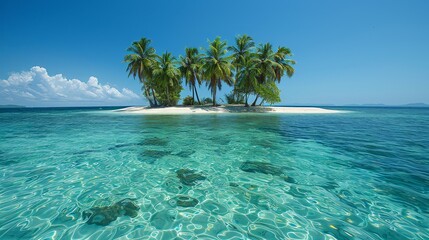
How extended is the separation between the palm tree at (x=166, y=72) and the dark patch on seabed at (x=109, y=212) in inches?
1285

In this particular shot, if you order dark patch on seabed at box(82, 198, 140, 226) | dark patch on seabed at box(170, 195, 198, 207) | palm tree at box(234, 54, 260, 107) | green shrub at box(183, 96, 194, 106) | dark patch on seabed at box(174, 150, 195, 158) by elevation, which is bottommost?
dark patch on seabed at box(174, 150, 195, 158)

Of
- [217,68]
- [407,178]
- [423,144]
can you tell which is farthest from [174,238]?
[217,68]

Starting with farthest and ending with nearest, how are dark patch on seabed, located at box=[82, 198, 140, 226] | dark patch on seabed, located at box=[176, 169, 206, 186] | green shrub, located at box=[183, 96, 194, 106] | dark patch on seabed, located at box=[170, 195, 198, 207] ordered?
green shrub, located at box=[183, 96, 194, 106] < dark patch on seabed, located at box=[176, 169, 206, 186] < dark patch on seabed, located at box=[170, 195, 198, 207] < dark patch on seabed, located at box=[82, 198, 140, 226]

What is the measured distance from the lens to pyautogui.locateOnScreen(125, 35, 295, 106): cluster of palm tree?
1283 inches

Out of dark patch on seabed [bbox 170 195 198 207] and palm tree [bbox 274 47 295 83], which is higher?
palm tree [bbox 274 47 295 83]

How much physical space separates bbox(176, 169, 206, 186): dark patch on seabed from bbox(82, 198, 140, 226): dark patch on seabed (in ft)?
4.46

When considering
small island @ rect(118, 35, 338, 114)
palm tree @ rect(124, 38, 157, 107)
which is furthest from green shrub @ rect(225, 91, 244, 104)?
palm tree @ rect(124, 38, 157, 107)

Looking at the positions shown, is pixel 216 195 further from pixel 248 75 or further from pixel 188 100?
pixel 188 100

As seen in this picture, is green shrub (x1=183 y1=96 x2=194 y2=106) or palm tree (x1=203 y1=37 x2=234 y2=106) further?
green shrub (x1=183 y1=96 x2=194 y2=106)

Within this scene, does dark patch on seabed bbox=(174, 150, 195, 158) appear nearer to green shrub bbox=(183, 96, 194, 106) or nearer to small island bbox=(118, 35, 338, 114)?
small island bbox=(118, 35, 338, 114)

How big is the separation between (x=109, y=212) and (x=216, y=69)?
3055 centimetres

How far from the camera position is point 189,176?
4945mm

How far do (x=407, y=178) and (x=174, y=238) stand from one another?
6.12 meters

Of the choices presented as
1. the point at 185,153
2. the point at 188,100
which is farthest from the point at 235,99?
the point at 185,153
